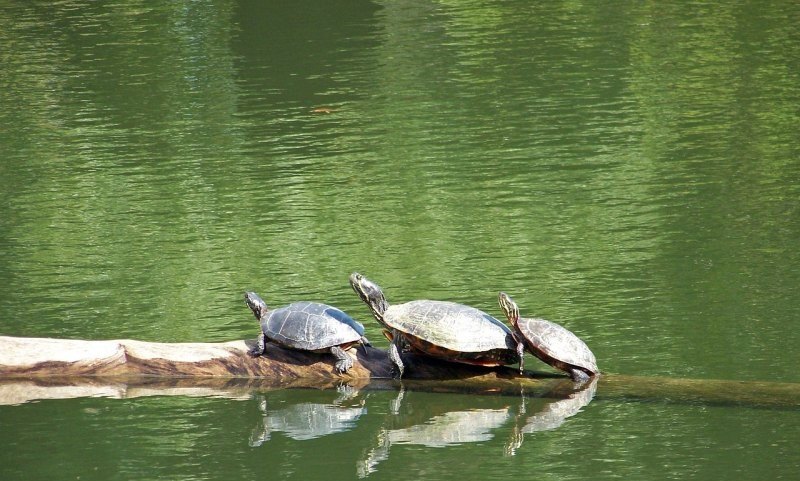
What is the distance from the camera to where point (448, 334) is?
23.3ft

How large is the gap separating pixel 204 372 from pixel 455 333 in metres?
1.47

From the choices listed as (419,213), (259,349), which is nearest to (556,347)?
(259,349)

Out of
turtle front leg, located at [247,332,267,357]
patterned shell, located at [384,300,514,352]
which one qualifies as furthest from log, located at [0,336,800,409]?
patterned shell, located at [384,300,514,352]

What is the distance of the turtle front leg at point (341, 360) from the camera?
7.26 meters

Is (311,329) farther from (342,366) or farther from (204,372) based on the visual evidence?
(204,372)

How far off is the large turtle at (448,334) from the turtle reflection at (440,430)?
0.27m

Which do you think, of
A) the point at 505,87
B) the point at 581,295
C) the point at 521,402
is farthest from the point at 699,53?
the point at 521,402

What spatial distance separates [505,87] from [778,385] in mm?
10927

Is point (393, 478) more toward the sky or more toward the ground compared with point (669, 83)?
more toward the sky

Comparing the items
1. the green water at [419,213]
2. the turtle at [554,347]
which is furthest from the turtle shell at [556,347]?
the green water at [419,213]

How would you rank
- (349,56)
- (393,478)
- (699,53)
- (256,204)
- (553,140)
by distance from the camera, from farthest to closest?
(349,56) < (699,53) < (553,140) < (256,204) < (393,478)

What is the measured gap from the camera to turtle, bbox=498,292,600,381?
7.10 metres

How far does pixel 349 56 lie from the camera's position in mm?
20219

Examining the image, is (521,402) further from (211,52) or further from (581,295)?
(211,52)
